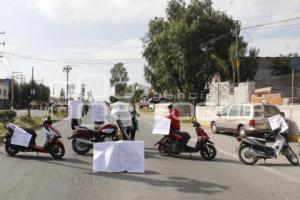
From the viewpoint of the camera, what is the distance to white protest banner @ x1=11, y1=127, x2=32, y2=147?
15.3 m

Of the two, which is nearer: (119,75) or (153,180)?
(153,180)

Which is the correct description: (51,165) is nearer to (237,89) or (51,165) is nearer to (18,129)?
(18,129)

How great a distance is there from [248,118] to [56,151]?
11275mm

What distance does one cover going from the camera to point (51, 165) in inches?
541

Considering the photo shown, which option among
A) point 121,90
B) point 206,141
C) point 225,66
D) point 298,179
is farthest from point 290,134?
point 121,90

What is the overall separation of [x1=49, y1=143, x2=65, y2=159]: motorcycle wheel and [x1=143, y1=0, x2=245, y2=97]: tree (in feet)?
135

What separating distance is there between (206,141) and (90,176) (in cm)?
498

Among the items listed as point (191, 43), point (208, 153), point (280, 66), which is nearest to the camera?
point (208, 153)

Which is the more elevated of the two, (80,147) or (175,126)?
(175,126)

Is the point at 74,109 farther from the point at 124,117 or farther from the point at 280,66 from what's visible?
the point at 280,66

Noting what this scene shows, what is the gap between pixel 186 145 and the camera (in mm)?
16438

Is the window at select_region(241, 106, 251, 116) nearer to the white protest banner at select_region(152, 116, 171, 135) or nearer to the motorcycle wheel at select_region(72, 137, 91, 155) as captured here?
the white protest banner at select_region(152, 116, 171, 135)

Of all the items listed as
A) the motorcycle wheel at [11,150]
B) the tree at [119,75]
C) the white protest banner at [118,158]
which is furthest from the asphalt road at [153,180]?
the tree at [119,75]

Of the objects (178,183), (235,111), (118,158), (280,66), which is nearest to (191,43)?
(280,66)
